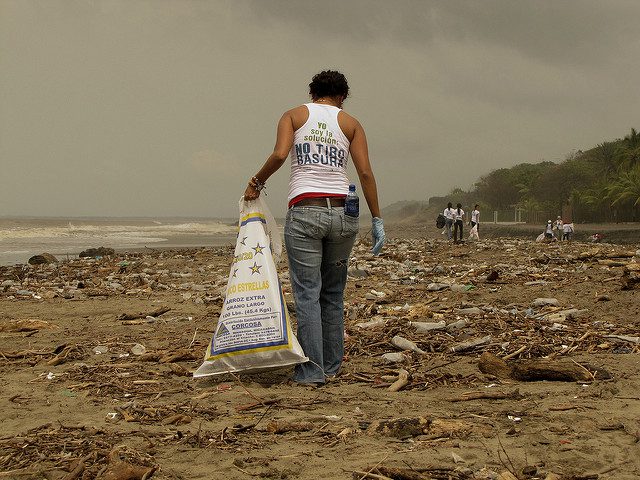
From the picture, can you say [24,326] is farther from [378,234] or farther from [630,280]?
[630,280]

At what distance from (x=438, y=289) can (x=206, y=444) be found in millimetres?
5936

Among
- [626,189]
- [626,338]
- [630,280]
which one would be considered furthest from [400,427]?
[626,189]

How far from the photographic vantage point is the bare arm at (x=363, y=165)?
4.15 m

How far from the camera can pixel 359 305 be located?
7020mm

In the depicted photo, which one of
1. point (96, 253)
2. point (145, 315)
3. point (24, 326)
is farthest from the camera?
point (96, 253)

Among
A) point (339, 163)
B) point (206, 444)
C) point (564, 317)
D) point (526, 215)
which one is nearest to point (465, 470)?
point (206, 444)

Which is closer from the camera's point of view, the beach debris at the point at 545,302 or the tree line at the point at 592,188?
the beach debris at the point at 545,302

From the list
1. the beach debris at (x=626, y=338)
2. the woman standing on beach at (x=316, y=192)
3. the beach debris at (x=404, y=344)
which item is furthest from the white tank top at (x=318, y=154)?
the beach debris at (x=626, y=338)

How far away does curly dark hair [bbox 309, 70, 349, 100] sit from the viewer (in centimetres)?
415

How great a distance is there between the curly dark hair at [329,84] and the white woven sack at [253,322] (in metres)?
0.99

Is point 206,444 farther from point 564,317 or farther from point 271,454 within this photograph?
point 564,317

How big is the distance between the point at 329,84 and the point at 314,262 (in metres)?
1.19

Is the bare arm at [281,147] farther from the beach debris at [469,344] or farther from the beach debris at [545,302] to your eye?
the beach debris at [545,302]

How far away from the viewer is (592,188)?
40938mm
